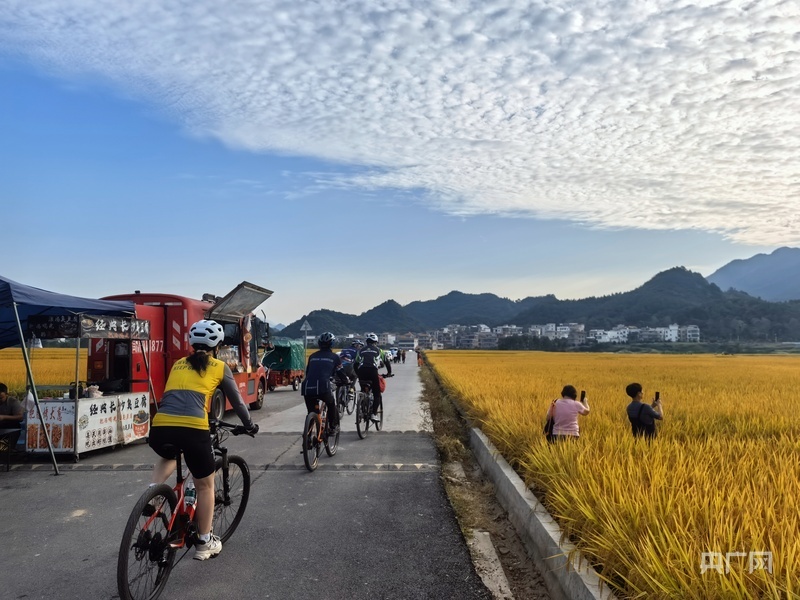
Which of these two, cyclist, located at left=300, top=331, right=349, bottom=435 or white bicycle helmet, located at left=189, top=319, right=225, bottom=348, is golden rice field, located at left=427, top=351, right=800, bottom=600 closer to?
cyclist, located at left=300, top=331, right=349, bottom=435

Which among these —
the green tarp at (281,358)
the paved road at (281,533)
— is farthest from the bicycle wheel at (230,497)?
the green tarp at (281,358)

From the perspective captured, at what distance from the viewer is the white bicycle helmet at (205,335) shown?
14.8ft

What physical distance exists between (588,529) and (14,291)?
312 inches

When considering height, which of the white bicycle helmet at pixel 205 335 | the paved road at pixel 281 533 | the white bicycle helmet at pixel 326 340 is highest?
the white bicycle helmet at pixel 205 335

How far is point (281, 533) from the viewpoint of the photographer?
559 cm

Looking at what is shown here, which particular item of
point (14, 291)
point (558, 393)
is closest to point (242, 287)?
point (14, 291)

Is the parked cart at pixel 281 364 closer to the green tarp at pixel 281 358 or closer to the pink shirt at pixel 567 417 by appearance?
the green tarp at pixel 281 358

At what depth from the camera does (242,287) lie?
44.5 feet

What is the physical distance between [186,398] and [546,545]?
2977 mm

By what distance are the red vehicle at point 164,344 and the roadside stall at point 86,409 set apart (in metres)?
0.54

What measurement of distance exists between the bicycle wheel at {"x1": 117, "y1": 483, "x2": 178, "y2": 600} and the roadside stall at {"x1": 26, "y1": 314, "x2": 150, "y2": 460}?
5.07 metres

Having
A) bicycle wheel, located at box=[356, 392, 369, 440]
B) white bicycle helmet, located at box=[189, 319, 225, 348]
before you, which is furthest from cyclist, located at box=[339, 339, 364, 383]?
white bicycle helmet, located at box=[189, 319, 225, 348]

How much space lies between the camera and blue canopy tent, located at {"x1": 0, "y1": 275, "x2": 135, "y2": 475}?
8195mm

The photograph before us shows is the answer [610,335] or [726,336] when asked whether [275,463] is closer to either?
[726,336]
